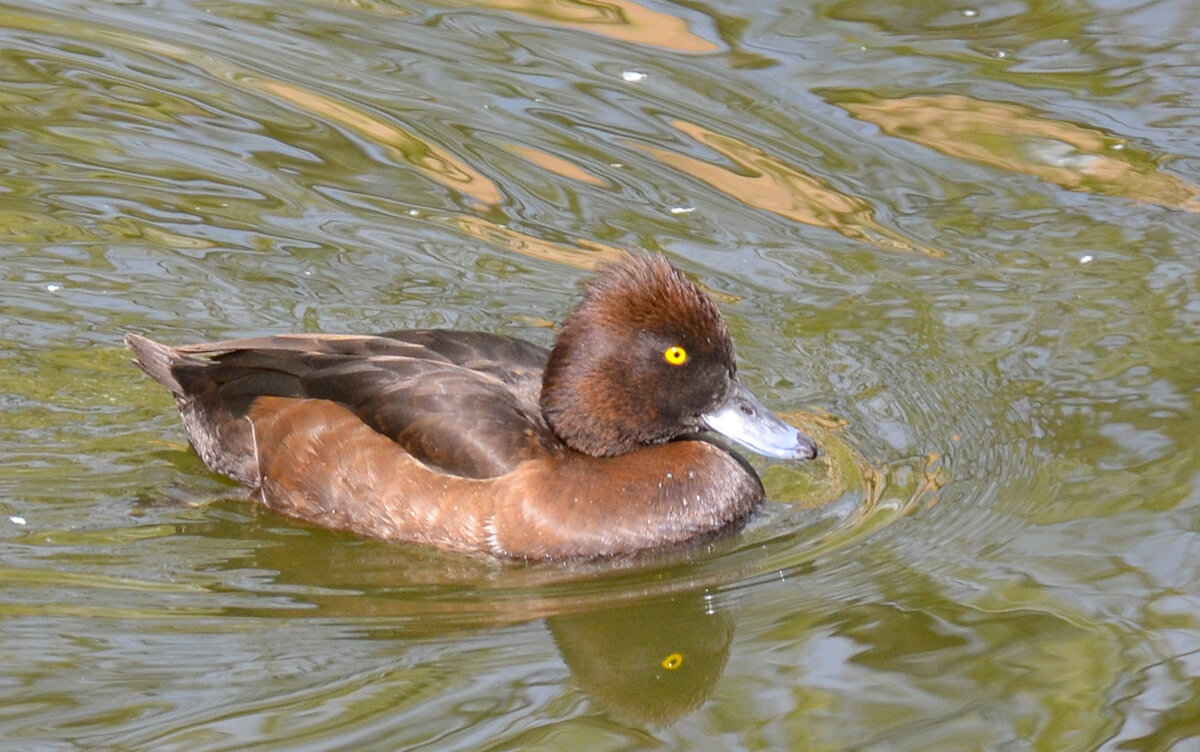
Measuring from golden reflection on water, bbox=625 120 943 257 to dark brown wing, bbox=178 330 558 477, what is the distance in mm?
2390

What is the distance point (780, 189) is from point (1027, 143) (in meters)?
1.46

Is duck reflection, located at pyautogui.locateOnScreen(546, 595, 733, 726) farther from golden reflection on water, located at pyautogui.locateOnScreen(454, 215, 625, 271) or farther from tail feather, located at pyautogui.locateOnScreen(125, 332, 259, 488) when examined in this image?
golden reflection on water, located at pyautogui.locateOnScreen(454, 215, 625, 271)

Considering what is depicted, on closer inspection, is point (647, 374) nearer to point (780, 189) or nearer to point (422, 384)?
point (422, 384)

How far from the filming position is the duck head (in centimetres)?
628

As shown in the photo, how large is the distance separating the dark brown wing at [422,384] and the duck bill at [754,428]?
632 millimetres

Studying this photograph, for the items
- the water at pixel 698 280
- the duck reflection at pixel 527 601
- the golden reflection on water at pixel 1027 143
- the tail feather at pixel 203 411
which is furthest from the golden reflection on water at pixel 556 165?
the duck reflection at pixel 527 601

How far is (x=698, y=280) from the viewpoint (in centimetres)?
809

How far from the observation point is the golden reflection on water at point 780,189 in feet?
28.6

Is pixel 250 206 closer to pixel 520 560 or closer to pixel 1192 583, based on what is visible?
pixel 520 560

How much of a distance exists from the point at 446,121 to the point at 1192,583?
5.15 m

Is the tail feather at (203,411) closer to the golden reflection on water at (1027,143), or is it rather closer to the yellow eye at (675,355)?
the yellow eye at (675,355)

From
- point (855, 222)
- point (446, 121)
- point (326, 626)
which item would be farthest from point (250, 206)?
point (326, 626)

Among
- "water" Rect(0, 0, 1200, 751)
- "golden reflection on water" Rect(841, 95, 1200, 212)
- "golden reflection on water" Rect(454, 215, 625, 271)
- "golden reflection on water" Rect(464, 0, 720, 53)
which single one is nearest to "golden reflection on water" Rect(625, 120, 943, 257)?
"water" Rect(0, 0, 1200, 751)

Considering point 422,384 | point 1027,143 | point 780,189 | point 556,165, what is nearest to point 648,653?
point 422,384
